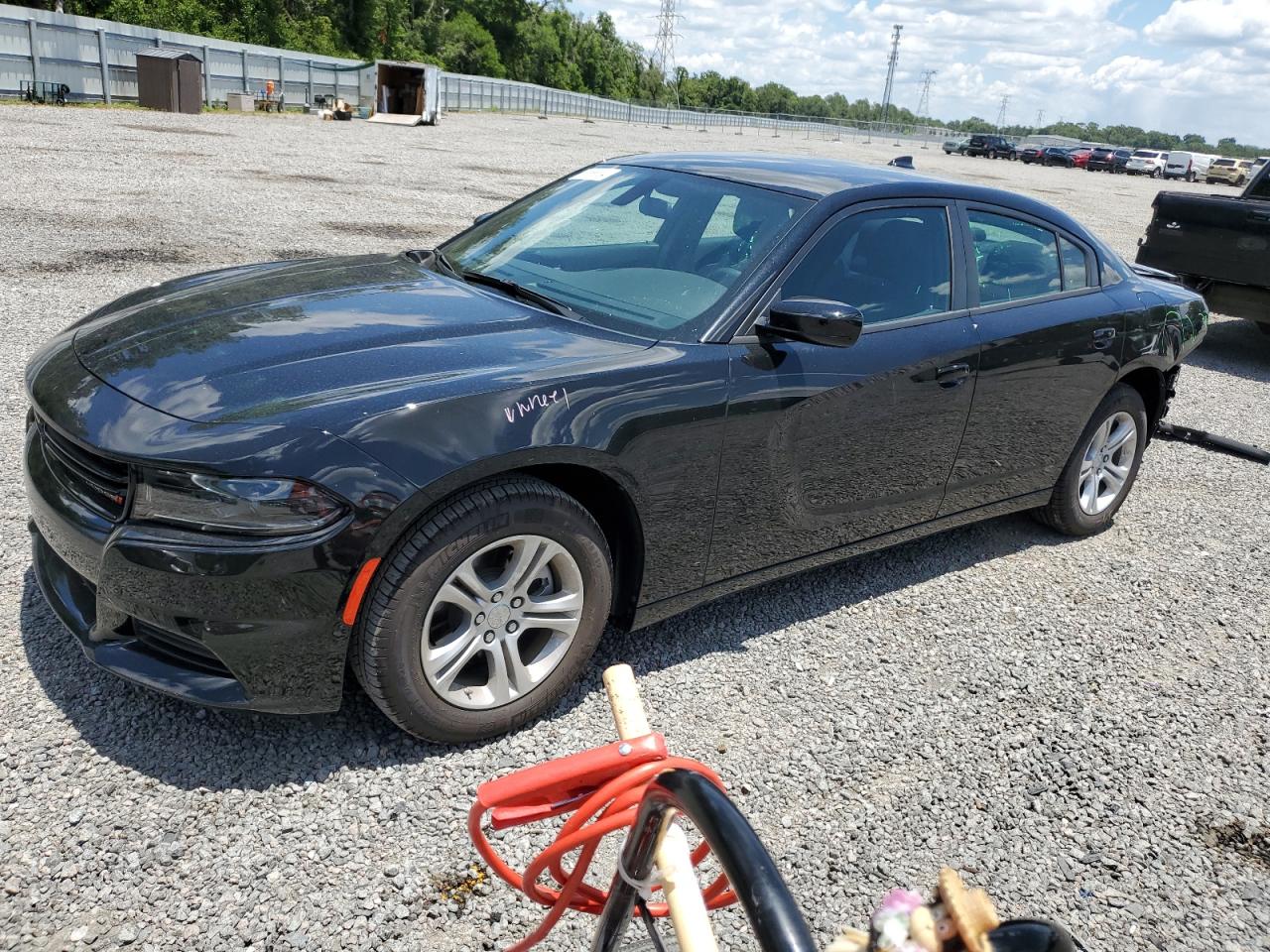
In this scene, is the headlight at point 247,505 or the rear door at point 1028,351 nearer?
the headlight at point 247,505

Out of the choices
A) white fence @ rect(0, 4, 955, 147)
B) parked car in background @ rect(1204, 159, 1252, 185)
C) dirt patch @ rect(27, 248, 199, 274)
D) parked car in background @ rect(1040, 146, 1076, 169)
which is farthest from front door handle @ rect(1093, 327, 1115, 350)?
parked car in background @ rect(1040, 146, 1076, 169)

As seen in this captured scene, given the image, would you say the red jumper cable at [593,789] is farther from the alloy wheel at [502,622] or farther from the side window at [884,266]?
the side window at [884,266]

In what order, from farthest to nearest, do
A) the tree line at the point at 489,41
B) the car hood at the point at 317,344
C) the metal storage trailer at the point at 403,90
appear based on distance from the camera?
the tree line at the point at 489,41 < the metal storage trailer at the point at 403,90 < the car hood at the point at 317,344

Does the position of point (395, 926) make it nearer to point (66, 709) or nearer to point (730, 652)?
point (66, 709)

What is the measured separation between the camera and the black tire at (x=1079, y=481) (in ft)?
16.4

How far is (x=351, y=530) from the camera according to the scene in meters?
2.66

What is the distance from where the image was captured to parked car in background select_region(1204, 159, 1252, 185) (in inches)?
2292

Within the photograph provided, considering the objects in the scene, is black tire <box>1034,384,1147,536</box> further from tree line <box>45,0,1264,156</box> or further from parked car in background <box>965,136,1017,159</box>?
parked car in background <box>965,136,1017,159</box>

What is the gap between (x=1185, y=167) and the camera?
60.6 m

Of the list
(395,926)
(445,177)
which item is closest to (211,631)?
(395,926)

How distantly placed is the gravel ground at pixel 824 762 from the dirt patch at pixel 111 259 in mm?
3792

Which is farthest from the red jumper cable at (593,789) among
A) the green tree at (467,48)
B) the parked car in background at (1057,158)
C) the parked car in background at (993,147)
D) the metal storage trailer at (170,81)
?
the green tree at (467,48)

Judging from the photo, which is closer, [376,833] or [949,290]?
[376,833]

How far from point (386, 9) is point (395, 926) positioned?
7803 centimetres
